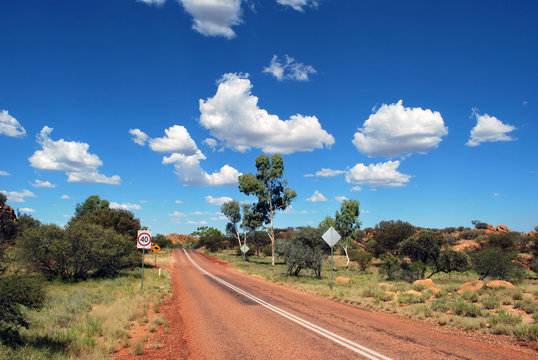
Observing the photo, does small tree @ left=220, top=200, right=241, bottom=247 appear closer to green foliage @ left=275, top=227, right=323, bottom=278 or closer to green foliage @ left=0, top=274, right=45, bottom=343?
green foliage @ left=275, top=227, right=323, bottom=278

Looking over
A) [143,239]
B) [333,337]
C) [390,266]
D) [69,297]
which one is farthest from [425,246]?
[69,297]

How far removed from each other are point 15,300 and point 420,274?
78.0 ft

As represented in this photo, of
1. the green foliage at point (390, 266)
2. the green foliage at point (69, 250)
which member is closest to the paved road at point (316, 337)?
the green foliage at point (390, 266)

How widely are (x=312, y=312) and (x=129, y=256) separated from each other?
2123 centimetres

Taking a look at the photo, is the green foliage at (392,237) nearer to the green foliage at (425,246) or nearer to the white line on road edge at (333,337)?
the green foliage at (425,246)

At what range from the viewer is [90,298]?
14859 millimetres

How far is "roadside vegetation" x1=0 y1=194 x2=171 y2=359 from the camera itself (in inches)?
259

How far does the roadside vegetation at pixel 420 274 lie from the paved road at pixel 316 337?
65.0 inches

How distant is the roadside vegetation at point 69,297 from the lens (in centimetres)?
657

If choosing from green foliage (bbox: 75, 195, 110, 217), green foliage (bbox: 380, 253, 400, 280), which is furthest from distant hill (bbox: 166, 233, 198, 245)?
green foliage (bbox: 380, 253, 400, 280)

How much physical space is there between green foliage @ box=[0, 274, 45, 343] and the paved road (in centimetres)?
380

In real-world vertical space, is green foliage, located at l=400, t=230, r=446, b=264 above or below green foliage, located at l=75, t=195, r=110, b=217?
below

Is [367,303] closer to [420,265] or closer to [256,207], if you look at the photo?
[420,265]

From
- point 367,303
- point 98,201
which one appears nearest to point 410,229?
point 367,303
